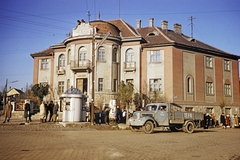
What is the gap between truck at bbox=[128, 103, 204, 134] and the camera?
17.7 metres

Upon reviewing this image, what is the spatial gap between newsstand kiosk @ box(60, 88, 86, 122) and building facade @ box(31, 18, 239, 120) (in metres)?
10.2

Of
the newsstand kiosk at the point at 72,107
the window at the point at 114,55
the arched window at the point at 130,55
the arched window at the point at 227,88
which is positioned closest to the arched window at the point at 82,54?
the window at the point at 114,55

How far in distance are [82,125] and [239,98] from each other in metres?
29.0

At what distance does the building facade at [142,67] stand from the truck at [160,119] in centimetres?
1380

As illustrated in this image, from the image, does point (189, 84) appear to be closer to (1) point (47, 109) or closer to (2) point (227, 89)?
(2) point (227, 89)

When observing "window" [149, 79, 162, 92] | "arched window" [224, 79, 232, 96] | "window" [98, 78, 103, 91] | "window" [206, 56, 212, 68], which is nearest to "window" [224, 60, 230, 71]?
"arched window" [224, 79, 232, 96]

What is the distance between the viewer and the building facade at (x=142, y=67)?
34.0 m

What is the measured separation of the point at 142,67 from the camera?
1405 inches

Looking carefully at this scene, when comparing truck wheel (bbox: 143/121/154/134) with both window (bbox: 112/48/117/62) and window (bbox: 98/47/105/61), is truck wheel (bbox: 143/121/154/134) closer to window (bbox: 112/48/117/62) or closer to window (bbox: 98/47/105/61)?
window (bbox: 98/47/105/61)

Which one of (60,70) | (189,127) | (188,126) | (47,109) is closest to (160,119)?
A: (188,126)

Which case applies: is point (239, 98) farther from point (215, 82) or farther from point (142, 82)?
point (142, 82)

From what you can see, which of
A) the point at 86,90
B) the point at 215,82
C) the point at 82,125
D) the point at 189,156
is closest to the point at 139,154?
the point at 189,156

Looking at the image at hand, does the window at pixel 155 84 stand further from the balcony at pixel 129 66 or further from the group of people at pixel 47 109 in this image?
the group of people at pixel 47 109

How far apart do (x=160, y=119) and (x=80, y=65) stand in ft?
60.8
